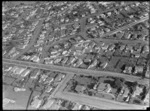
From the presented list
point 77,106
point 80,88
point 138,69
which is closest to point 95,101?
point 77,106

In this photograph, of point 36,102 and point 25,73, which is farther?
point 25,73

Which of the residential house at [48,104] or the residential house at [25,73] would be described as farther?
the residential house at [25,73]

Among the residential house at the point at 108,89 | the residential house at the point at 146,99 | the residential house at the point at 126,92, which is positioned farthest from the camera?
the residential house at the point at 108,89

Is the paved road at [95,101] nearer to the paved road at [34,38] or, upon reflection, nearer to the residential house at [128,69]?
the residential house at [128,69]

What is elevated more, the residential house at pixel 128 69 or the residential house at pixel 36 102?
the residential house at pixel 128 69

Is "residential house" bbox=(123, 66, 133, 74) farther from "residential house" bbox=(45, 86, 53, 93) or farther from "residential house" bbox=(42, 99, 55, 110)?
"residential house" bbox=(42, 99, 55, 110)

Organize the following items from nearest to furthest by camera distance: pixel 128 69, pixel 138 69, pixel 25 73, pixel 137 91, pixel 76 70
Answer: pixel 137 91 → pixel 138 69 → pixel 128 69 → pixel 76 70 → pixel 25 73

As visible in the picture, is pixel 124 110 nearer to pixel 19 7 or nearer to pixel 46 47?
pixel 46 47

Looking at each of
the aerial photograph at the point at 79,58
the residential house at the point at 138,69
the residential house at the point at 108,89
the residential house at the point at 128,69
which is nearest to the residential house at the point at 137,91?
the aerial photograph at the point at 79,58

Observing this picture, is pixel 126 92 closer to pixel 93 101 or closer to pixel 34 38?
pixel 93 101
